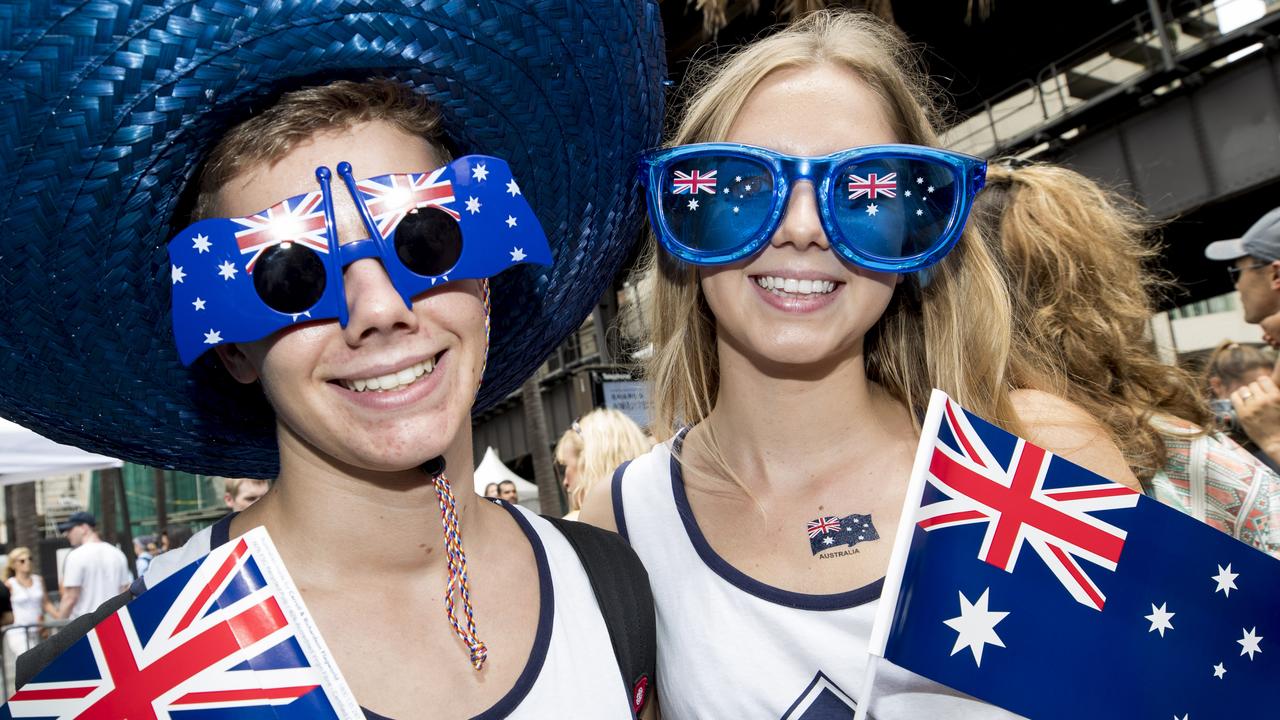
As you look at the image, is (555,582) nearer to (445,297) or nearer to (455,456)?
(455,456)

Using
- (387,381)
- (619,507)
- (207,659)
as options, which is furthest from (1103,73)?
(207,659)

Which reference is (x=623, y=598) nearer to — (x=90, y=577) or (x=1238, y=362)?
(x=1238, y=362)

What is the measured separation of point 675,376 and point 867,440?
0.62 metres

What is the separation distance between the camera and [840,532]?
2.10m

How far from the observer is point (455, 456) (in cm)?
184

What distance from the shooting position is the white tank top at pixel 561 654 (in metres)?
1.69

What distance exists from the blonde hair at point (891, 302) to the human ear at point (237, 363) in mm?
1109

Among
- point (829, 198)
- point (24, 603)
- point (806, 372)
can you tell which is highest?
point (829, 198)

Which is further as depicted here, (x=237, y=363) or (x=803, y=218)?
(x=803, y=218)

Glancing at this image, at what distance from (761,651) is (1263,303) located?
320cm

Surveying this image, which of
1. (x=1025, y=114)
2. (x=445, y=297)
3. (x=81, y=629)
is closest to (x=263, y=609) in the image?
(x=81, y=629)

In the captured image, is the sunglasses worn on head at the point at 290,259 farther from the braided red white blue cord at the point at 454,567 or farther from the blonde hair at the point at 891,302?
the blonde hair at the point at 891,302

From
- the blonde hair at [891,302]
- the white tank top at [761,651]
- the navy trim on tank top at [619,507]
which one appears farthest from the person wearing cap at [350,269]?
the blonde hair at [891,302]

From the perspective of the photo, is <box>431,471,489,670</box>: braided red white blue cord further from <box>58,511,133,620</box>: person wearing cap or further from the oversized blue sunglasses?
<box>58,511,133,620</box>: person wearing cap
